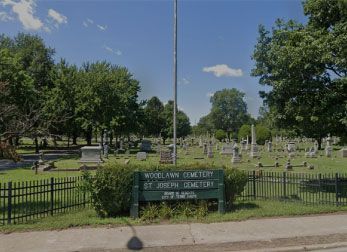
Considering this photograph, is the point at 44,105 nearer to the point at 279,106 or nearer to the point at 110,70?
the point at 110,70

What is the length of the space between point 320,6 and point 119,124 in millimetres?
37727

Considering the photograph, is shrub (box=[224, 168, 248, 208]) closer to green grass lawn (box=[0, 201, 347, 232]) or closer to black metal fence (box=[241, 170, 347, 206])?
green grass lawn (box=[0, 201, 347, 232])

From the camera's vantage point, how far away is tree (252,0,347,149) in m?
13.4

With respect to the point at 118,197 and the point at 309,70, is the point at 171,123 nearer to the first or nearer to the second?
the point at 309,70

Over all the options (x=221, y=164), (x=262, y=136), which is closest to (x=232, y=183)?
(x=221, y=164)

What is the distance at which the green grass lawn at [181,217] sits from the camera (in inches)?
386

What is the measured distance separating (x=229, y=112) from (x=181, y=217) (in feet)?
424

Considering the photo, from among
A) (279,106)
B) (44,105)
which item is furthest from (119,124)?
(279,106)

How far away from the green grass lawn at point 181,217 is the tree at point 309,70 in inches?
140

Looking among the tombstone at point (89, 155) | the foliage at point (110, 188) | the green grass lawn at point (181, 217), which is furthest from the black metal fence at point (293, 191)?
the tombstone at point (89, 155)

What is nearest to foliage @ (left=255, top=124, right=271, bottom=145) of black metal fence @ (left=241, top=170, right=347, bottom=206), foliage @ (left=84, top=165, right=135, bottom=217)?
black metal fence @ (left=241, top=170, right=347, bottom=206)

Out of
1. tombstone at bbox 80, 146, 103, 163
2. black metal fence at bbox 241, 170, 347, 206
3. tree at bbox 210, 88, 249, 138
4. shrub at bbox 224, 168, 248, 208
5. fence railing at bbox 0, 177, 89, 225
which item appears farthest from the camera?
tree at bbox 210, 88, 249, 138

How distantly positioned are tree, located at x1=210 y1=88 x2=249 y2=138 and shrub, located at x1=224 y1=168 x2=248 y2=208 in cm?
12494

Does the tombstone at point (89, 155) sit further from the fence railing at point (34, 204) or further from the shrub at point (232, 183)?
the shrub at point (232, 183)
